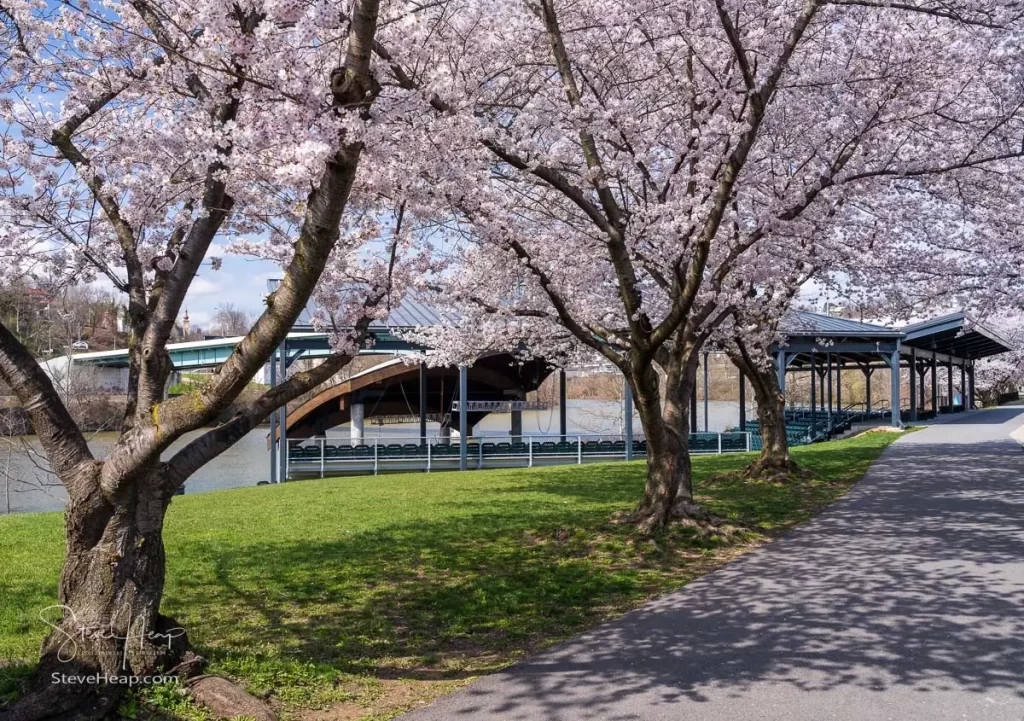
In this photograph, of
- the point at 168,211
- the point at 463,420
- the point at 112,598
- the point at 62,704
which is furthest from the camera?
the point at 463,420

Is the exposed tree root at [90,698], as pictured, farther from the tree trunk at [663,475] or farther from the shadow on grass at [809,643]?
the tree trunk at [663,475]

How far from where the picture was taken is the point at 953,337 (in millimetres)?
31938

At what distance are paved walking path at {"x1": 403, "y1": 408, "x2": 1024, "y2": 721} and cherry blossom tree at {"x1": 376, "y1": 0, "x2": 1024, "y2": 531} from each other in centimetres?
258

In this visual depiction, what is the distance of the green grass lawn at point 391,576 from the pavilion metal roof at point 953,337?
11.4 m

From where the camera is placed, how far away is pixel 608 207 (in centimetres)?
842

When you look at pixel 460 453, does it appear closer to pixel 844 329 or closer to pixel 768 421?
pixel 768 421

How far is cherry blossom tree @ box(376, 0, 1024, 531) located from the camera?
7891 mm

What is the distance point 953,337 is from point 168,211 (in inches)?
1264

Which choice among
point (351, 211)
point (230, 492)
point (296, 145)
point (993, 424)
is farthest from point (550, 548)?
point (993, 424)

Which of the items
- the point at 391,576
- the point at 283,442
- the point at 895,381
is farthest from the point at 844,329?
the point at 391,576

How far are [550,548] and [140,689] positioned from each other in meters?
5.47

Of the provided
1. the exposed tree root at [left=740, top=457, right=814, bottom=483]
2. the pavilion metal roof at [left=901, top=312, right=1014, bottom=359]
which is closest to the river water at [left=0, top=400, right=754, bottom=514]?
the exposed tree root at [left=740, top=457, right=814, bottom=483]

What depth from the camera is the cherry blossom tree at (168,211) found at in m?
4.40
